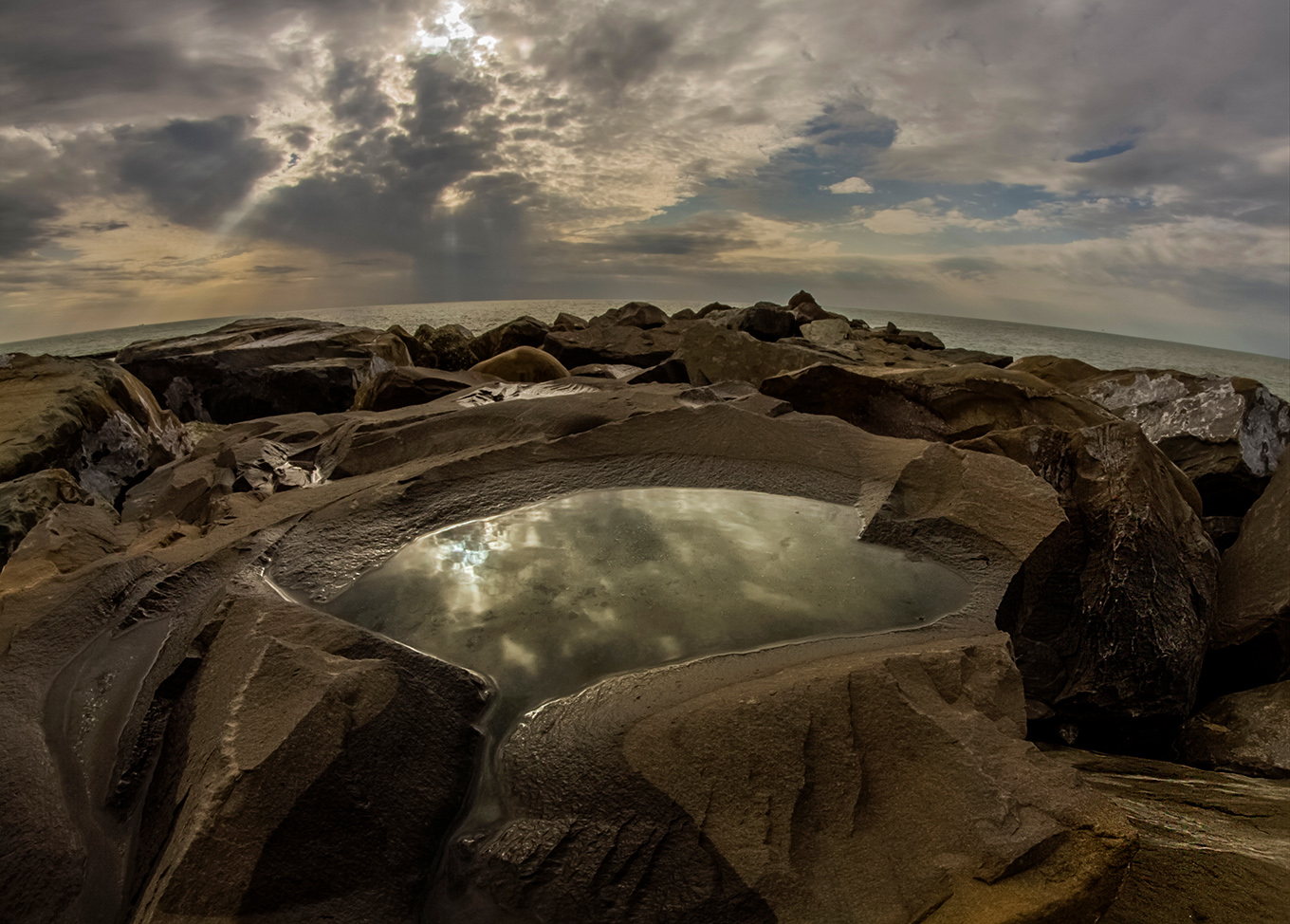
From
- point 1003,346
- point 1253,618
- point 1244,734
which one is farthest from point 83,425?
point 1003,346

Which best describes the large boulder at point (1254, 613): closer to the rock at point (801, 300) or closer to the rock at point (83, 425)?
the rock at point (83, 425)

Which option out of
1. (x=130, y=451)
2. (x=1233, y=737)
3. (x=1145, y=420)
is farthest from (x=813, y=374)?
(x=130, y=451)

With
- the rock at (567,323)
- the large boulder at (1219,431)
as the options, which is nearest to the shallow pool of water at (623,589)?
the large boulder at (1219,431)

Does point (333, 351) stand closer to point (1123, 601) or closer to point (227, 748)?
point (227, 748)

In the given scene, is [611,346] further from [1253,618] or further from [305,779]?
[305,779]

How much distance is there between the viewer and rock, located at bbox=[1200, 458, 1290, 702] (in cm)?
292

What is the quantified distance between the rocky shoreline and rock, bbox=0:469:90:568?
0.08 ft

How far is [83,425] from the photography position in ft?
15.2

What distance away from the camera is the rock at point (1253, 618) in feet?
9.59

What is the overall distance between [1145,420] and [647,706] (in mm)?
5290

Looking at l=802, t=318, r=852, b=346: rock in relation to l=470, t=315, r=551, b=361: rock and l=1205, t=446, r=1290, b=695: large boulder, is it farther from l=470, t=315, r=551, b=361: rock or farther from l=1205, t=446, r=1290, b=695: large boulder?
l=1205, t=446, r=1290, b=695: large boulder

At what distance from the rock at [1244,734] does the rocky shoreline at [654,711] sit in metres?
0.01

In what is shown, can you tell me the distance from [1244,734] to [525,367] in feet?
22.9

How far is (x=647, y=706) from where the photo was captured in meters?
1.84
